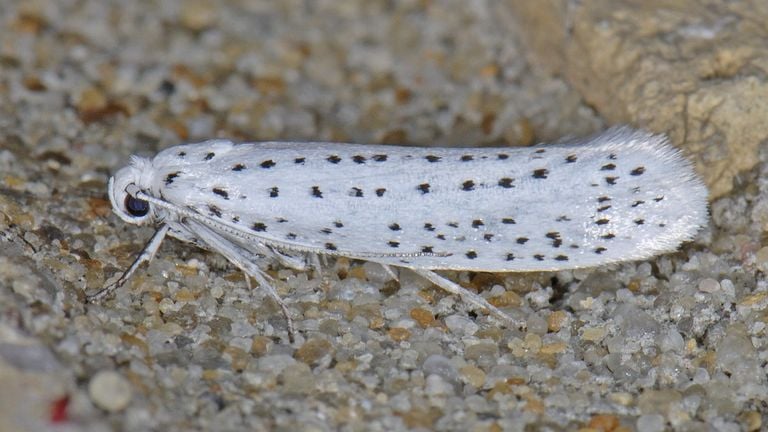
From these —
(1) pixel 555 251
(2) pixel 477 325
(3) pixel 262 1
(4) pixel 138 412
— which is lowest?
(4) pixel 138 412

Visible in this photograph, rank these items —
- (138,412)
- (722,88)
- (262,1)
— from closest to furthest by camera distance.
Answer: (138,412)
(722,88)
(262,1)

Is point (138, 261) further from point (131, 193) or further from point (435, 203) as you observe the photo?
point (435, 203)

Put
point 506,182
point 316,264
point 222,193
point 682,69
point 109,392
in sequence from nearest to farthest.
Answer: point 109,392
point 506,182
point 222,193
point 316,264
point 682,69

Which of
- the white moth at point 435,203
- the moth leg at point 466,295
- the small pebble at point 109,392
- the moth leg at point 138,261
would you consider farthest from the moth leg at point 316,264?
the small pebble at point 109,392

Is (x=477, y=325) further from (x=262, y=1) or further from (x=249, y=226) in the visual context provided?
(x=262, y=1)

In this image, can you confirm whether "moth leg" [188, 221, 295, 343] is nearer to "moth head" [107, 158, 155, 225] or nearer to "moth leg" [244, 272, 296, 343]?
"moth leg" [244, 272, 296, 343]

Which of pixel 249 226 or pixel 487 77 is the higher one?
pixel 487 77

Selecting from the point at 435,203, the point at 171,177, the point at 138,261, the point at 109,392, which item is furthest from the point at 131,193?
the point at 435,203

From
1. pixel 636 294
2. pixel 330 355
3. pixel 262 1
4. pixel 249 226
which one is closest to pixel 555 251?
pixel 636 294
